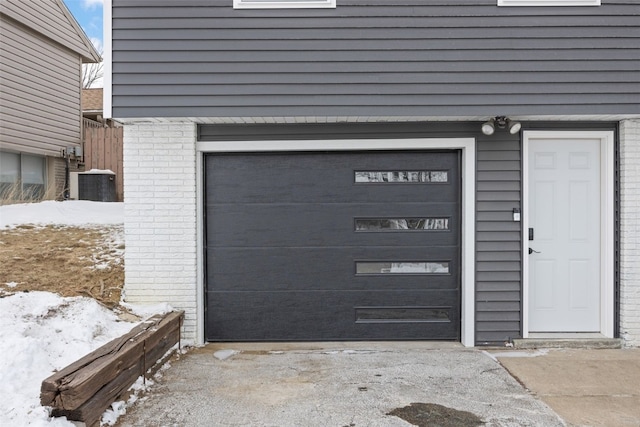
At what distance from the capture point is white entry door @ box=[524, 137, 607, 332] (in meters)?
5.11

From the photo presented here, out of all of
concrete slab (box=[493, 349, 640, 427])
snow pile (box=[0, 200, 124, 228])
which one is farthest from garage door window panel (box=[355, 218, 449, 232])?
snow pile (box=[0, 200, 124, 228])

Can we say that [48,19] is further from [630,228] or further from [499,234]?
[630,228]

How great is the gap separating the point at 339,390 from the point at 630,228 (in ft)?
11.5

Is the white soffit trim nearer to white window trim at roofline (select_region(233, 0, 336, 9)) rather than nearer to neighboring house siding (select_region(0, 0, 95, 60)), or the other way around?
white window trim at roofline (select_region(233, 0, 336, 9))

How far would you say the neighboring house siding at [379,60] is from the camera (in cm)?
471

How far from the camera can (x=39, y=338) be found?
11.7ft

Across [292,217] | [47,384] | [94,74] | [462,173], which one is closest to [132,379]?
[47,384]

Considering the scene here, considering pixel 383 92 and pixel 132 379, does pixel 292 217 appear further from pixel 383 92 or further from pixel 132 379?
pixel 132 379

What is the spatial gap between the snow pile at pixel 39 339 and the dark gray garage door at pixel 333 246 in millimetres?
1352

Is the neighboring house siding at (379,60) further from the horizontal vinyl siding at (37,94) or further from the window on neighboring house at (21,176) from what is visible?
the horizontal vinyl siding at (37,94)

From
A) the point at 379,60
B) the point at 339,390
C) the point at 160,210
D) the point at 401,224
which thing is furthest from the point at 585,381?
the point at 160,210

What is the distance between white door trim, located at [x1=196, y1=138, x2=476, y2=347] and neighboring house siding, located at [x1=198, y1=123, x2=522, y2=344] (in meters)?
0.06

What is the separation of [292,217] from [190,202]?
43.1 inches

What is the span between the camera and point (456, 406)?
3.57 m
